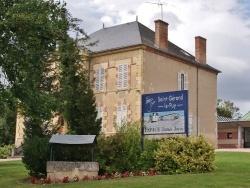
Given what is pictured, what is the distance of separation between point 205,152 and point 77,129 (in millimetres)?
11151

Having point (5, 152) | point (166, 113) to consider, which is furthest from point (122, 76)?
point (166, 113)

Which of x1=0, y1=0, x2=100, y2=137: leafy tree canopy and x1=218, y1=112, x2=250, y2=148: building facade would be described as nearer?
x1=0, y1=0, x2=100, y2=137: leafy tree canopy

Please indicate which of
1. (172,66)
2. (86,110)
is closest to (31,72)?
(86,110)

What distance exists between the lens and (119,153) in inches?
744

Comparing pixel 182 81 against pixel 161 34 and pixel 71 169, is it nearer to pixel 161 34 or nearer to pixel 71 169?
pixel 161 34

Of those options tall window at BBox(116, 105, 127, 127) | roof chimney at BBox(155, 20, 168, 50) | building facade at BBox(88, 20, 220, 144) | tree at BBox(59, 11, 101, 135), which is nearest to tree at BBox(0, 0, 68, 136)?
tree at BBox(59, 11, 101, 135)

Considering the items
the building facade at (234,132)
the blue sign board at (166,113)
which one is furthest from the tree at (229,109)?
the blue sign board at (166,113)

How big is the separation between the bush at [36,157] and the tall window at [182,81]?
2160cm

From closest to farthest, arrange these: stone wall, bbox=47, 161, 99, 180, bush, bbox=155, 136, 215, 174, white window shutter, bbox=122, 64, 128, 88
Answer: stone wall, bbox=47, 161, 99, 180 → bush, bbox=155, 136, 215, 174 → white window shutter, bbox=122, 64, 128, 88

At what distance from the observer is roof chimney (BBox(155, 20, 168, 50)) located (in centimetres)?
3719

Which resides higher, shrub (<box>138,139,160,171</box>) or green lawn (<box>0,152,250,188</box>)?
shrub (<box>138,139,160,171</box>)

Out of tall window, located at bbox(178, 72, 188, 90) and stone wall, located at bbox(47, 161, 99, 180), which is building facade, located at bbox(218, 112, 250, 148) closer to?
tall window, located at bbox(178, 72, 188, 90)

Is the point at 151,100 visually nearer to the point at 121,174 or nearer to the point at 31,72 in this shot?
the point at 121,174

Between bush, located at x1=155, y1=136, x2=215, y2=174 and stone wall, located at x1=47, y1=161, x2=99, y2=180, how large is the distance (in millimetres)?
2651
